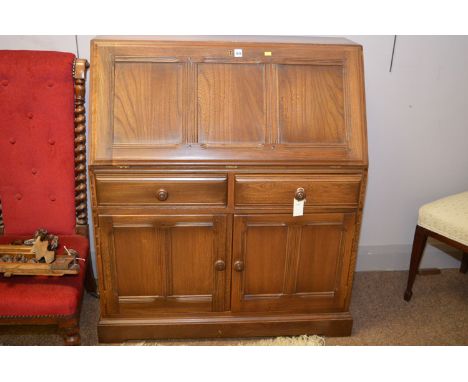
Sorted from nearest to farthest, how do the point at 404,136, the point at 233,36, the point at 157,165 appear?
the point at 157,165
the point at 233,36
the point at 404,136

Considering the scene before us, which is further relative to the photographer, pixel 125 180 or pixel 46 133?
pixel 46 133

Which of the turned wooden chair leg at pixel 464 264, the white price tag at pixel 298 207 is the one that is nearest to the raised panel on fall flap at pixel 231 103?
the white price tag at pixel 298 207

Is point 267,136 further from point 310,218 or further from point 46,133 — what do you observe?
point 46,133

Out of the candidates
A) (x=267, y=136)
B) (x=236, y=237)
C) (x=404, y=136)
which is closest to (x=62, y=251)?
(x=236, y=237)

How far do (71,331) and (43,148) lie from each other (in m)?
0.82

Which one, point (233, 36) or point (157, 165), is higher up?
point (233, 36)

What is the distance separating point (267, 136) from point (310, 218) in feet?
1.37

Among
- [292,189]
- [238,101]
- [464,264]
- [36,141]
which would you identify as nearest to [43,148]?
[36,141]

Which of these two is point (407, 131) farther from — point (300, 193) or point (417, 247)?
point (300, 193)

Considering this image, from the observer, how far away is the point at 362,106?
1830 mm

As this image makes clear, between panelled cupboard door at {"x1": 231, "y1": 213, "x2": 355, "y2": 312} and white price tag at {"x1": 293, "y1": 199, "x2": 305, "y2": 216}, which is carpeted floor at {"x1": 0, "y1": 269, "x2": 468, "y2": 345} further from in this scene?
white price tag at {"x1": 293, "y1": 199, "x2": 305, "y2": 216}

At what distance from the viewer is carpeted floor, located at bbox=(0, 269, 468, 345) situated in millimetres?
2096

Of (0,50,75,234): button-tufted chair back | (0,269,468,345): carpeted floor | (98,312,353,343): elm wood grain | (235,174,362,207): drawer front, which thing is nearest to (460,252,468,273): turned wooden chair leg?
(0,269,468,345): carpeted floor

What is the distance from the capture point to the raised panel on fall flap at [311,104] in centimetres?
182
